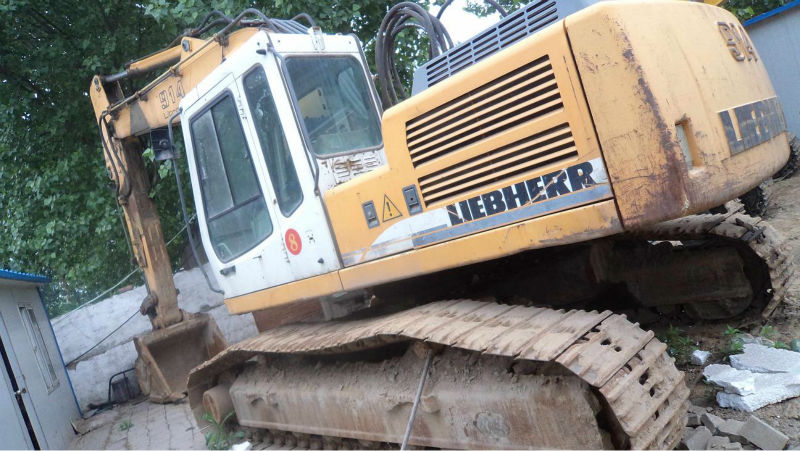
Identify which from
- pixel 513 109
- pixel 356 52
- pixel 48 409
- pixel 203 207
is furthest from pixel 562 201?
pixel 48 409

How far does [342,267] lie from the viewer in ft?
12.2

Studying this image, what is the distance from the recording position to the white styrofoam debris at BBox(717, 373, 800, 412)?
9.92 ft

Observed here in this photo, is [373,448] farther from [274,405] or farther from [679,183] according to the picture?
[679,183]

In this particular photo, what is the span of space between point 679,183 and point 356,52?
2.56m

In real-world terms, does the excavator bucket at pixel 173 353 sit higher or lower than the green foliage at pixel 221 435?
higher

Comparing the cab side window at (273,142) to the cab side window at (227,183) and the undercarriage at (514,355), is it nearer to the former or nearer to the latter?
the cab side window at (227,183)

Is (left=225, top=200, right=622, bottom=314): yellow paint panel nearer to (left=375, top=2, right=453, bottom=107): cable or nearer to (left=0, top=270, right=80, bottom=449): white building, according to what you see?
(left=375, top=2, right=453, bottom=107): cable

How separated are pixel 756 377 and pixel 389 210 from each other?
2060 mm

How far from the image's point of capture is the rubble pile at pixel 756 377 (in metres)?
3.05

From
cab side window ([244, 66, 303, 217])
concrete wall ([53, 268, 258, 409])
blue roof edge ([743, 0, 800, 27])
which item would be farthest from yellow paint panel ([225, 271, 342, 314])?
blue roof edge ([743, 0, 800, 27])

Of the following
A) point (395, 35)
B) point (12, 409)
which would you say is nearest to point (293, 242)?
point (395, 35)

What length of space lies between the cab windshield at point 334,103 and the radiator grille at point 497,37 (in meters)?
0.69

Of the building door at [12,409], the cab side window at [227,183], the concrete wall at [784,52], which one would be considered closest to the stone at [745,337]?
the cab side window at [227,183]

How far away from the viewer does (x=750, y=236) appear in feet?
12.3
